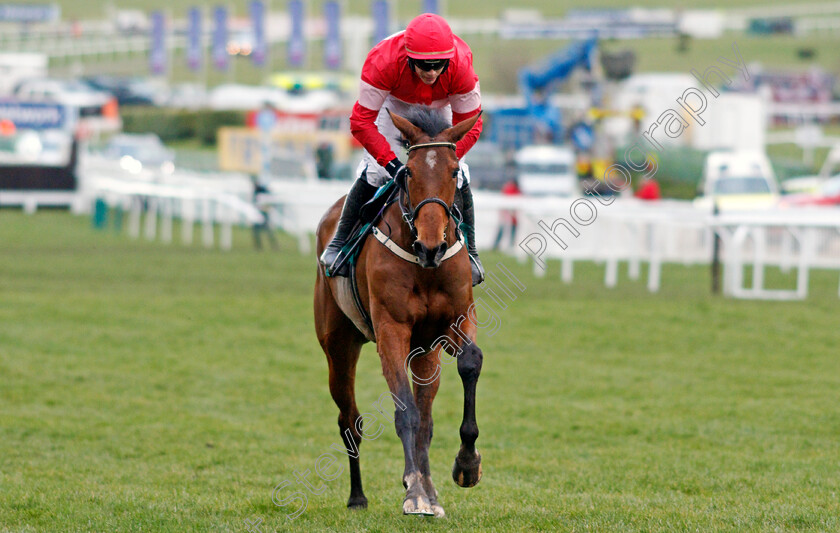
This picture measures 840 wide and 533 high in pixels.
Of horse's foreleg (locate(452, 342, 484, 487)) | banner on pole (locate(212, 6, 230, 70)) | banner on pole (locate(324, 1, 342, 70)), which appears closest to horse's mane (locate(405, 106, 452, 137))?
horse's foreleg (locate(452, 342, 484, 487))

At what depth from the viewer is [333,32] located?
141ft

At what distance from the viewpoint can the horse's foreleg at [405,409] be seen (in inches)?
203

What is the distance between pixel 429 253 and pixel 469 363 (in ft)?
2.18

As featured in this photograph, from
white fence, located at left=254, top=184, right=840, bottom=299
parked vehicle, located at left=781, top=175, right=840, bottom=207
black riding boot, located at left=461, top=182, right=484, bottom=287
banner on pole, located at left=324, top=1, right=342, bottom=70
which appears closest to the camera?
black riding boot, located at left=461, top=182, right=484, bottom=287

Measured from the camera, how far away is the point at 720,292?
1481 cm

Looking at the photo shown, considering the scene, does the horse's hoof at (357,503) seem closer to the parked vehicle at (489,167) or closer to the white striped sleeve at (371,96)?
the white striped sleeve at (371,96)

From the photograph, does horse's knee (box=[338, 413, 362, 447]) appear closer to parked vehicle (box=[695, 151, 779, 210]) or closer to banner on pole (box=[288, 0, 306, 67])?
parked vehicle (box=[695, 151, 779, 210])

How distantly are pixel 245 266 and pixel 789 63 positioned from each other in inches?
2229

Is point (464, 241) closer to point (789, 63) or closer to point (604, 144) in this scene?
point (604, 144)

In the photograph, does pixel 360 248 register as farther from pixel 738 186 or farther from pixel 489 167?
pixel 489 167

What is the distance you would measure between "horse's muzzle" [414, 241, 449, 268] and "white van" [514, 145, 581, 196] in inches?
900

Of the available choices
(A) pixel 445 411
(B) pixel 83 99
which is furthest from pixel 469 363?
(B) pixel 83 99

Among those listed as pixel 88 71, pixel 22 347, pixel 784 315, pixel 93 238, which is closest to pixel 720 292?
pixel 784 315

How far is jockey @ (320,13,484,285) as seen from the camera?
17.7 feet
